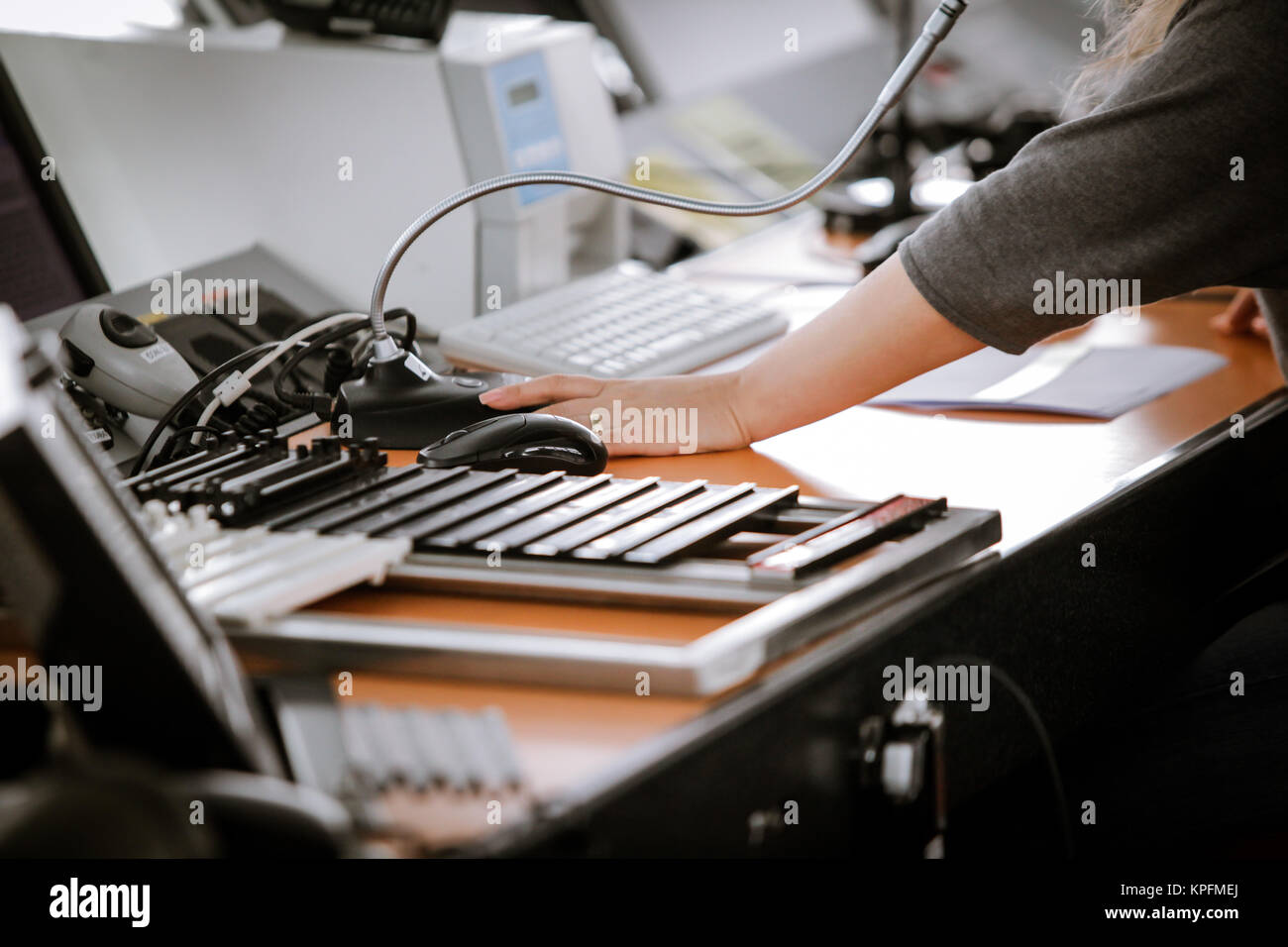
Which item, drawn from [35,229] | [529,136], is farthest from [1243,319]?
[35,229]

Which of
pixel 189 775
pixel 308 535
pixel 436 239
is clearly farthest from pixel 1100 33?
pixel 189 775

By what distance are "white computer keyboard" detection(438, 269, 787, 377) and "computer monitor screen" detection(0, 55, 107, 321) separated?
1.21ft

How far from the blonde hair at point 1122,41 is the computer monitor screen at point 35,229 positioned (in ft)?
3.24

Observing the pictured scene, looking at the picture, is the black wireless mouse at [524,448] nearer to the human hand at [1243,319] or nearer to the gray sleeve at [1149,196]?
the gray sleeve at [1149,196]

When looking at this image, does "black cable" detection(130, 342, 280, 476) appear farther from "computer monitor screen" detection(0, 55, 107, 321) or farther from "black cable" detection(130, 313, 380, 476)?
"computer monitor screen" detection(0, 55, 107, 321)

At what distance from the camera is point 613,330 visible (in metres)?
1.36

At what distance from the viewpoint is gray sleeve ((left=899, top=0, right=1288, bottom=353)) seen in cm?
90

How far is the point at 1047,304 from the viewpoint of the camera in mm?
945

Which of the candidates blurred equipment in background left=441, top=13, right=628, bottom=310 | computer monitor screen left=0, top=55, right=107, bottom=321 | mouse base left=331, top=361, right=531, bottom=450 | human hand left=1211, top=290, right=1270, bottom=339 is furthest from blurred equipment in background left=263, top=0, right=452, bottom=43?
human hand left=1211, top=290, right=1270, bottom=339

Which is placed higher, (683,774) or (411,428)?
(411,428)

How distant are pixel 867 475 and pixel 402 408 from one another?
0.38 meters

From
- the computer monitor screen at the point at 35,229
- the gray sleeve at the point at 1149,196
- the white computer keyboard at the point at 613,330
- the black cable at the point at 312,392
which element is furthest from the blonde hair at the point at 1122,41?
the computer monitor screen at the point at 35,229

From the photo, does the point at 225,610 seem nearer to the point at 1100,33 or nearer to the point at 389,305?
the point at 389,305
